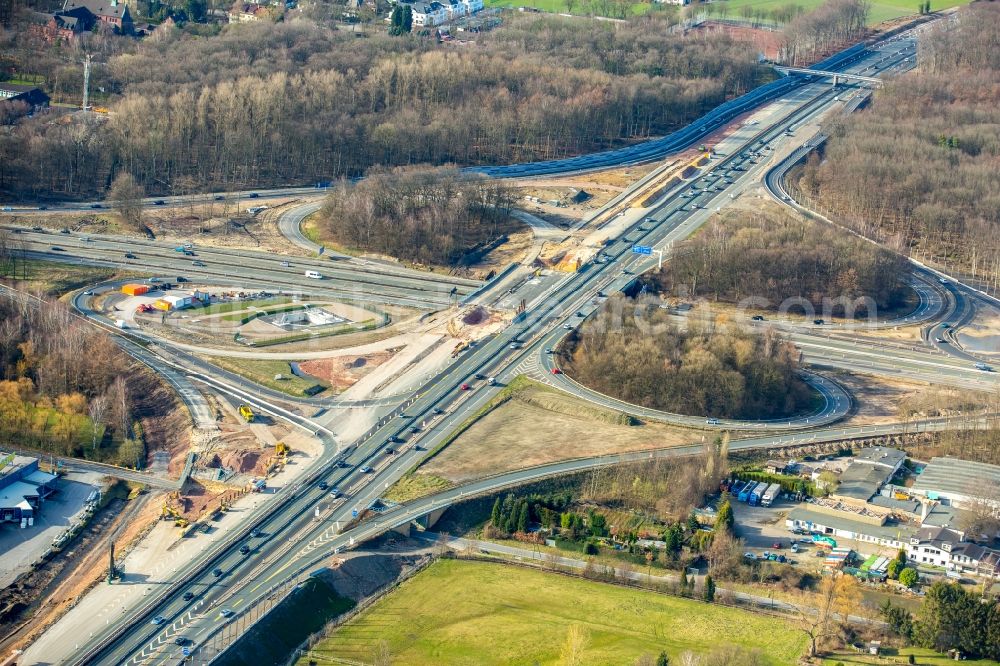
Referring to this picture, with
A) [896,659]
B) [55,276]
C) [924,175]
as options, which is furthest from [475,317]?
[924,175]

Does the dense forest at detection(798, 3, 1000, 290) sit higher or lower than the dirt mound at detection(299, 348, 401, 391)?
higher

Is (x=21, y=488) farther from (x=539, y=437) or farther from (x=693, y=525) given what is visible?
(x=693, y=525)

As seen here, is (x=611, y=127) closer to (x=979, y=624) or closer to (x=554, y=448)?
(x=554, y=448)

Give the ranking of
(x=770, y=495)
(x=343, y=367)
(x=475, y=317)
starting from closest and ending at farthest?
(x=770, y=495) → (x=343, y=367) → (x=475, y=317)

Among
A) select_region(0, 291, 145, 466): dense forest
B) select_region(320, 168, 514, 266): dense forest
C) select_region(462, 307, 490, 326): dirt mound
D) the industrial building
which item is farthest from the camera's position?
select_region(320, 168, 514, 266): dense forest

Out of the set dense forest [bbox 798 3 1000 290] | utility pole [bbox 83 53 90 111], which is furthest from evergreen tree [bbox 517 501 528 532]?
utility pole [bbox 83 53 90 111]

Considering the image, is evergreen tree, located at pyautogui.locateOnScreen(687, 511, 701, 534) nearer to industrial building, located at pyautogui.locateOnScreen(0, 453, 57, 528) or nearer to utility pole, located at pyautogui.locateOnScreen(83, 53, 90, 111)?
industrial building, located at pyautogui.locateOnScreen(0, 453, 57, 528)

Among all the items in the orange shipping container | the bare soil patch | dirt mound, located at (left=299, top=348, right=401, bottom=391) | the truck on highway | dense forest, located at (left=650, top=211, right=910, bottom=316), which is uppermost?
dense forest, located at (left=650, top=211, right=910, bottom=316)
